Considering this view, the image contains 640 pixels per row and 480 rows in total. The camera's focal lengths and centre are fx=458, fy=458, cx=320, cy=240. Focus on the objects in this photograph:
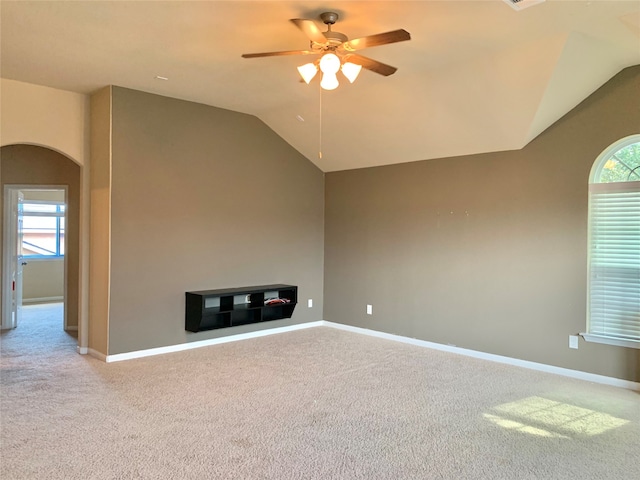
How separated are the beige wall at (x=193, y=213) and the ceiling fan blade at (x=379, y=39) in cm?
292

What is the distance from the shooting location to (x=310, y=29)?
9.04 ft

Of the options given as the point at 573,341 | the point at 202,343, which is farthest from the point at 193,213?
the point at 573,341

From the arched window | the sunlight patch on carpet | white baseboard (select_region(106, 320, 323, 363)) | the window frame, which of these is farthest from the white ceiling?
the window frame

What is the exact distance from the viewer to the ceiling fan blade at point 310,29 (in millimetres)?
2668

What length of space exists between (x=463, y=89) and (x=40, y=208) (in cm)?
870

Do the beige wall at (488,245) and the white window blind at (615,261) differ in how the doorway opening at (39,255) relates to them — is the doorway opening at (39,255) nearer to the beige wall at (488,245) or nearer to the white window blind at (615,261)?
the beige wall at (488,245)

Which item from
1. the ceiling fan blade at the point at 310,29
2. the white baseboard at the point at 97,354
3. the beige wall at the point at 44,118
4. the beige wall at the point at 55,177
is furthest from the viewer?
the beige wall at the point at 55,177

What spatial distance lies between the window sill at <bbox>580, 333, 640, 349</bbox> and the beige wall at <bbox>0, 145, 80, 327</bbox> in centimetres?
622

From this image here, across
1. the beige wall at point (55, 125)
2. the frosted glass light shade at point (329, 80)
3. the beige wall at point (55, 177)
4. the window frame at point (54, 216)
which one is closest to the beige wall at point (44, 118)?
the beige wall at point (55, 125)

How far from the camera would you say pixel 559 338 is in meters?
4.53

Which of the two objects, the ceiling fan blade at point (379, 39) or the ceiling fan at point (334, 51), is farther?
the ceiling fan at point (334, 51)

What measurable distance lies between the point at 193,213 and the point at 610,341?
4535 millimetres

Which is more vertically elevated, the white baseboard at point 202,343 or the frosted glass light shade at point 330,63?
the frosted glass light shade at point 330,63

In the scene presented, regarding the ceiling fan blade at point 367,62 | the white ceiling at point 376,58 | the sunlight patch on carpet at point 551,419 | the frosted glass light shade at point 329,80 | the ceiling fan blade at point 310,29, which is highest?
the white ceiling at point 376,58
